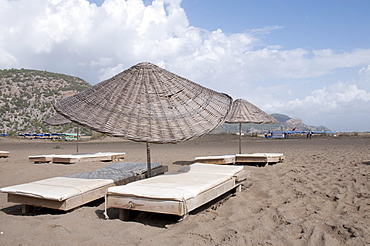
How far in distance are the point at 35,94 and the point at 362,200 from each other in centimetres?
5795

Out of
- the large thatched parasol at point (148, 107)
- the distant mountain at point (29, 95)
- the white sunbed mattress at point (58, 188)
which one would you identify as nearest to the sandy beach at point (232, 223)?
the white sunbed mattress at point (58, 188)

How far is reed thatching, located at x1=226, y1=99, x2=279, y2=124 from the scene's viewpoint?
34.4 ft

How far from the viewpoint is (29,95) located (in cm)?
5462

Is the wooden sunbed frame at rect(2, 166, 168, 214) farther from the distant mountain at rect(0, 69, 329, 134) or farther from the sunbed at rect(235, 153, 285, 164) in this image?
the distant mountain at rect(0, 69, 329, 134)

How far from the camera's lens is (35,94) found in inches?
2164

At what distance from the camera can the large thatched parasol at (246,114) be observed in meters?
10.5

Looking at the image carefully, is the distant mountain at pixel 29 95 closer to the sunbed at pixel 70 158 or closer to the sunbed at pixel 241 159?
the sunbed at pixel 70 158

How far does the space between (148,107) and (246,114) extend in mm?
6531

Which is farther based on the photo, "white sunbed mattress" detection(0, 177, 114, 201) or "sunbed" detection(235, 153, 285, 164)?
"sunbed" detection(235, 153, 285, 164)

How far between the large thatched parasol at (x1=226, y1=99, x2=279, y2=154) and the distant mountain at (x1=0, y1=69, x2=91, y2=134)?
123 feet

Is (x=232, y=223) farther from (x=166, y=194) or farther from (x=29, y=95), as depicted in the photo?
(x=29, y=95)

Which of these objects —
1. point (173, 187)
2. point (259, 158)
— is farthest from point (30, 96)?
point (173, 187)

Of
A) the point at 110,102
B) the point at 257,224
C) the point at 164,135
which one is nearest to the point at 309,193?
the point at 257,224

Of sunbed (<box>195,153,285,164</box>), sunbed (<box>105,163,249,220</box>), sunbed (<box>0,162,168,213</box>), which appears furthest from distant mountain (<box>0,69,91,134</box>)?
sunbed (<box>105,163,249,220</box>)
